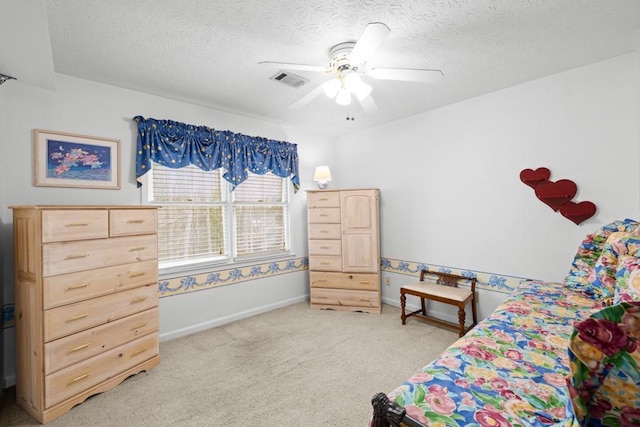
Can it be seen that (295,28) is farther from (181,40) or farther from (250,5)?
(181,40)

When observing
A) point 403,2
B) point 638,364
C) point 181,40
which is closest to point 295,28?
point 403,2

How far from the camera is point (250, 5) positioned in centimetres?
167

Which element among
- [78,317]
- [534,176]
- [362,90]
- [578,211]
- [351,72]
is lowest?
[78,317]

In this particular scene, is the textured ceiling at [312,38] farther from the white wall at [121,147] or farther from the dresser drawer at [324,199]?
the dresser drawer at [324,199]

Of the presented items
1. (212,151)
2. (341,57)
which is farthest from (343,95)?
(212,151)

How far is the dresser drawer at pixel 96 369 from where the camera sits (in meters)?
1.90

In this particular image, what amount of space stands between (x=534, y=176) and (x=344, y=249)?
2.22 metres

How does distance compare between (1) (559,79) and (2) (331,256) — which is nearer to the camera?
(1) (559,79)

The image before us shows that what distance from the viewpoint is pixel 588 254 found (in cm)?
224

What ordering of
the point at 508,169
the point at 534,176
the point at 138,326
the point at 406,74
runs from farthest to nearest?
the point at 508,169, the point at 534,176, the point at 138,326, the point at 406,74

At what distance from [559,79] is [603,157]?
0.80 metres

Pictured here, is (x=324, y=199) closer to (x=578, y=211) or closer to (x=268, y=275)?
(x=268, y=275)

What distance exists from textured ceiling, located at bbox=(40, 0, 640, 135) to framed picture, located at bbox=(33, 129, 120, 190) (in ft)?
1.86

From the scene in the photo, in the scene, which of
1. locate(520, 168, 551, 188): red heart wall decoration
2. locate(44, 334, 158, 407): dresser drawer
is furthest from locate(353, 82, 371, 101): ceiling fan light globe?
locate(44, 334, 158, 407): dresser drawer
